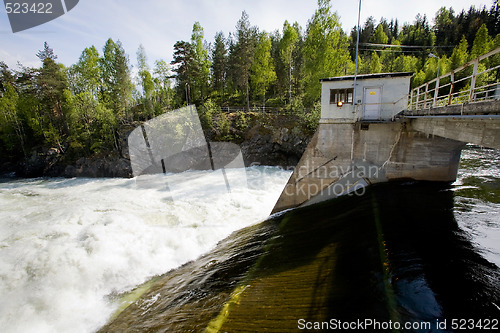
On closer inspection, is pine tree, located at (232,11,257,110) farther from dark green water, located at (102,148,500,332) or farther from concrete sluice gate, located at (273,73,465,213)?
dark green water, located at (102,148,500,332)

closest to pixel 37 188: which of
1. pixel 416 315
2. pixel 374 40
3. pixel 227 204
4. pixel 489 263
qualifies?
pixel 227 204

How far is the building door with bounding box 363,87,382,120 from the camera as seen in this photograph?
43.3 ft

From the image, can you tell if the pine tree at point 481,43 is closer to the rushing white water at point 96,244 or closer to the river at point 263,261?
the river at point 263,261

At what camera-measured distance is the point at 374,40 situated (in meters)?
70.5

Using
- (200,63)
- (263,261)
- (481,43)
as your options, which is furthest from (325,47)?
(481,43)

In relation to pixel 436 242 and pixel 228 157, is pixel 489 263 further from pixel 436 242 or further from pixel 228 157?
pixel 228 157

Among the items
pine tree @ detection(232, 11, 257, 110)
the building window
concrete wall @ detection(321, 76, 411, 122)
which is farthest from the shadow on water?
pine tree @ detection(232, 11, 257, 110)

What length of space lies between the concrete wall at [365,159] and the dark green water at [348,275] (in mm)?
2223

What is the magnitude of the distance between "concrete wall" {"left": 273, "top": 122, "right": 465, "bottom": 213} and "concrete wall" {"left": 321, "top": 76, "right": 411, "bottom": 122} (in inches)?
35.1

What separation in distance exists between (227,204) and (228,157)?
13.0 metres

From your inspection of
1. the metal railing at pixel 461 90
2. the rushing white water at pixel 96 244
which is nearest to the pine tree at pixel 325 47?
the metal railing at pixel 461 90

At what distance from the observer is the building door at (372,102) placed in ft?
43.3

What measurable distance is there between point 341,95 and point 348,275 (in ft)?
37.4

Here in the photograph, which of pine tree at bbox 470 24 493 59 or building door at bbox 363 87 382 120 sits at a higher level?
pine tree at bbox 470 24 493 59
